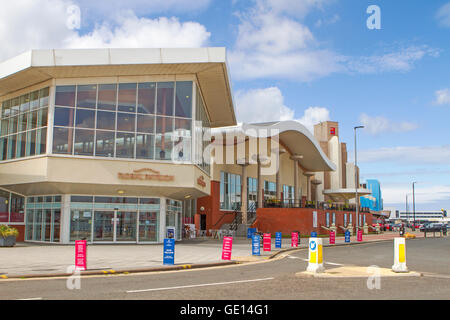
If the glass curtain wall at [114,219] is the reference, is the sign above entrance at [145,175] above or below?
above

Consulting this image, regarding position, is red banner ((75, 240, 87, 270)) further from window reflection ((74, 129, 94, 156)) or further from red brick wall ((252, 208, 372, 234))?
red brick wall ((252, 208, 372, 234))

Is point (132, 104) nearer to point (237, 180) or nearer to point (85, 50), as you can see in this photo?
point (85, 50)

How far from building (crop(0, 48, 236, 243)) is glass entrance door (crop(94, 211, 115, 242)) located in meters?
0.06

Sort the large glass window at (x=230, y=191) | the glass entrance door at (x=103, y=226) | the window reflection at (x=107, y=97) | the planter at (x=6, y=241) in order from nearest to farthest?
the planter at (x=6, y=241) < the window reflection at (x=107, y=97) < the glass entrance door at (x=103, y=226) < the large glass window at (x=230, y=191)

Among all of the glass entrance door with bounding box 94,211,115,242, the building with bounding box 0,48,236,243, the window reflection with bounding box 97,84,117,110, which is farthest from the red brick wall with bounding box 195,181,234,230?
the window reflection with bounding box 97,84,117,110

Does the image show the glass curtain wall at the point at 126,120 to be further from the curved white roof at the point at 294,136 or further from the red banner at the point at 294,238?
the curved white roof at the point at 294,136

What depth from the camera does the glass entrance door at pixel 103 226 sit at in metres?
29.2

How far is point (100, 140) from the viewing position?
2858 centimetres

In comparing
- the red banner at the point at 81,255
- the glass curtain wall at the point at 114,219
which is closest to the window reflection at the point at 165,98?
the glass curtain wall at the point at 114,219

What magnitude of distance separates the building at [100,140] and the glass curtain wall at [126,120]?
0.06 metres

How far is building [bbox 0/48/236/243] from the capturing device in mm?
27859

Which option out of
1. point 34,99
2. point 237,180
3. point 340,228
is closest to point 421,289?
point 34,99

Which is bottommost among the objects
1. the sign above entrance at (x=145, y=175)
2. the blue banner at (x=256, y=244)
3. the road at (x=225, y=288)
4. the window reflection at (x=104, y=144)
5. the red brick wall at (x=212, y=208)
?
the road at (x=225, y=288)

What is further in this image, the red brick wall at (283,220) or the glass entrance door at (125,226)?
the red brick wall at (283,220)
